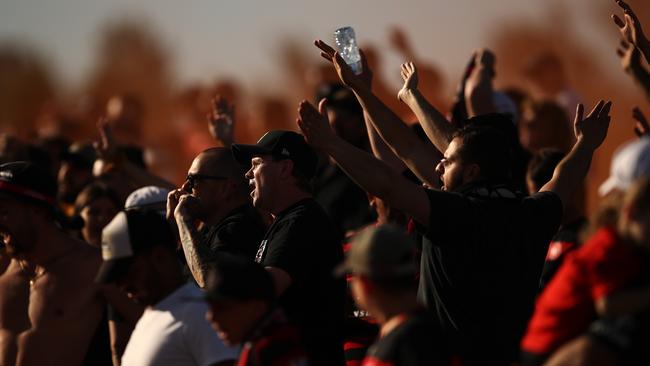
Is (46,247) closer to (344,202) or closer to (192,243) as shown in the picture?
(192,243)

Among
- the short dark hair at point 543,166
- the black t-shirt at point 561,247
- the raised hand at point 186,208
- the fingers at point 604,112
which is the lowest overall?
the black t-shirt at point 561,247

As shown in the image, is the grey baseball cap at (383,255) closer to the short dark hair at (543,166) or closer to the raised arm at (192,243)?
the raised arm at (192,243)

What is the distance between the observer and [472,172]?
6145 millimetres

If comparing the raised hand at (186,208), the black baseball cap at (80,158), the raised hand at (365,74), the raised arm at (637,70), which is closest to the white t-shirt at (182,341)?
the raised hand at (186,208)

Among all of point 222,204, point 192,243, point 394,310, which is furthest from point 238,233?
point 394,310

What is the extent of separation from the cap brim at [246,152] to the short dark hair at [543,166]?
1804 millimetres

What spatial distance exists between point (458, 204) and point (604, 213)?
1210 millimetres

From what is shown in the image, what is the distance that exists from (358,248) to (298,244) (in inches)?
62.6

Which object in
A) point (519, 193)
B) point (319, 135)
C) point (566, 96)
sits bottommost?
point (566, 96)

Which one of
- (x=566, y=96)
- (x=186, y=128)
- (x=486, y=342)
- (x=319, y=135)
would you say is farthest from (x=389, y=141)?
(x=186, y=128)

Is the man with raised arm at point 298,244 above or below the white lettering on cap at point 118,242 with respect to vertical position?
below

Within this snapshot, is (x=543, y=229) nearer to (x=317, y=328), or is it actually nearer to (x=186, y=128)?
(x=317, y=328)

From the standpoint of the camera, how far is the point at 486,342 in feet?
19.4

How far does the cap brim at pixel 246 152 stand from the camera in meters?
6.76
